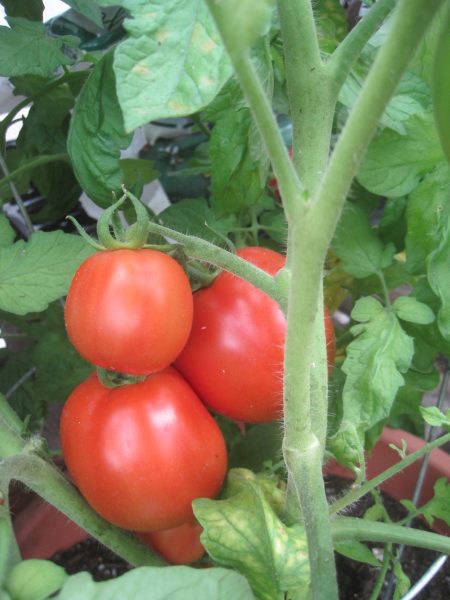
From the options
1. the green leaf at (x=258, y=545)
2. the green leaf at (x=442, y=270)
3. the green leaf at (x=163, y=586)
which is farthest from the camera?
the green leaf at (x=442, y=270)

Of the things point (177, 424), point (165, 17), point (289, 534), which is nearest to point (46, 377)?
point (177, 424)

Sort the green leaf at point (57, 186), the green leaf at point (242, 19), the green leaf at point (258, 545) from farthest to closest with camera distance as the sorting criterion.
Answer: the green leaf at point (57, 186), the green leaf at point (258, 545), the green leaf at point (242, 19)

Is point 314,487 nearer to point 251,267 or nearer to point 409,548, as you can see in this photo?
point 251,267

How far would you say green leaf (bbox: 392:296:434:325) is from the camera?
0.55 meters

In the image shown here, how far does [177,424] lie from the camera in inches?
20.3

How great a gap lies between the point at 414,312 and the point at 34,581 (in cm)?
35

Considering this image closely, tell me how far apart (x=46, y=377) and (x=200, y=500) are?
0.26 metres

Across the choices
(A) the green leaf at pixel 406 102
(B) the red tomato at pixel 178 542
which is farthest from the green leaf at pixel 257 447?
(A) the green leaf at pixel 406 102

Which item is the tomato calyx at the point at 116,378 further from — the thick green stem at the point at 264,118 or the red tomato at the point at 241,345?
the thick green stem at the point at 264,118

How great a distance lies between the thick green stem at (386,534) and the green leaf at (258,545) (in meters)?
0.05

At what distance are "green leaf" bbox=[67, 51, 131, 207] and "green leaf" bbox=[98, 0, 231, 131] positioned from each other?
0.19m

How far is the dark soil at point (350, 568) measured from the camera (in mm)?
715

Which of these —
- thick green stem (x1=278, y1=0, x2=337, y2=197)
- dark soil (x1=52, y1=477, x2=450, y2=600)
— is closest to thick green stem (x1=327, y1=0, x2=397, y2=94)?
thick green stem (x1=278, y1=0, x2=337, y2=197)

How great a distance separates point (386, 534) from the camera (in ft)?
1.58
